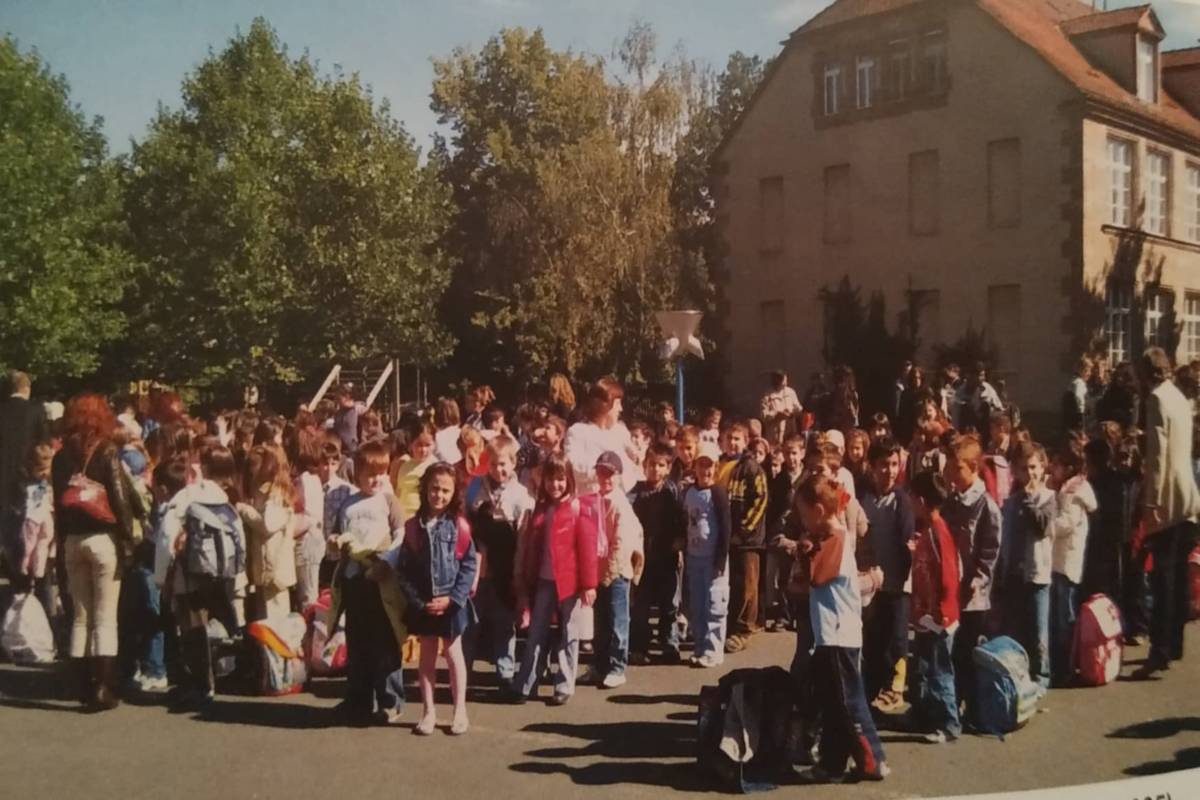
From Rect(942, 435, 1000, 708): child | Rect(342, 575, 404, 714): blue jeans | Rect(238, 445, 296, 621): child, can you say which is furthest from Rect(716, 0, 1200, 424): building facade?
Rect(238, 445, 296, 621): child

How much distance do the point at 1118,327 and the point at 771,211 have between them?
1.36m

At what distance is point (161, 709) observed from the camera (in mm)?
4074

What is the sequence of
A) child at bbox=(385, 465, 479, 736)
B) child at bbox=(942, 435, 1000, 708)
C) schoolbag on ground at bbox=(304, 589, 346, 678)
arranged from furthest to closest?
schoolbag on ground at bbox=(304, 589, 346, 678) → child at bbox=(385, 465, 479, 736) → child at bbox=(942, 435, 1000, 708)

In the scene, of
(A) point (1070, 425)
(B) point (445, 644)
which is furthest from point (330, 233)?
(A) point (1070, 425)

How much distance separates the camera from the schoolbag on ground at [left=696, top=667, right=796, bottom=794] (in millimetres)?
3252

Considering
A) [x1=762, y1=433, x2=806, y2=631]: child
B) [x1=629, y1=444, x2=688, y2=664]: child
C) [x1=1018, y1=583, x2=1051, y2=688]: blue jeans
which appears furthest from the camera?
[x1=762, y1=433, x2=806, y2=631]: child

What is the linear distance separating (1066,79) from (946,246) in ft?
2.26

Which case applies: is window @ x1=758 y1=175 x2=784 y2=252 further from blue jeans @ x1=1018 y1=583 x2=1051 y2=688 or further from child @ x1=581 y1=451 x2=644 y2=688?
blue jeans @ x1=1018 y1=583 x2=1051 y2=688

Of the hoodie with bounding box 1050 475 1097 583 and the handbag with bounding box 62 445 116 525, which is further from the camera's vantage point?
the hoodie with bounding box 1050 475 1097 583

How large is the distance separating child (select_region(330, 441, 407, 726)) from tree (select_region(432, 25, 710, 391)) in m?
1.14

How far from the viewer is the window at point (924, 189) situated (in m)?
3.71

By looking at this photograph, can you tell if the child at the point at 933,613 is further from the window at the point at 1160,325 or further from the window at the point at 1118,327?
the window at the point at 1160,325

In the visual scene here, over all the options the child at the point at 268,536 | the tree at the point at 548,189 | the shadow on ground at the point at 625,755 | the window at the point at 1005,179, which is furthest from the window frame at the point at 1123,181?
the child at the point at 268,536

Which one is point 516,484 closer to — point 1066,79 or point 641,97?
point 641,97
